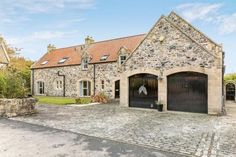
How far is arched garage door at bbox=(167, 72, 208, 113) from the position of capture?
14203 mm

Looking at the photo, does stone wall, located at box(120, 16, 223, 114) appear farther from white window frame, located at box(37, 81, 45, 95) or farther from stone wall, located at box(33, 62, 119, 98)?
white window frame, located at box(37, 81, 45, 95)

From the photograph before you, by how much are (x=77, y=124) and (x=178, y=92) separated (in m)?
7.84

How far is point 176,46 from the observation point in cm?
1505

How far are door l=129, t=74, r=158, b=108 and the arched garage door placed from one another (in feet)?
4.31

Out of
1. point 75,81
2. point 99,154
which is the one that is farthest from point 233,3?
point 75,81

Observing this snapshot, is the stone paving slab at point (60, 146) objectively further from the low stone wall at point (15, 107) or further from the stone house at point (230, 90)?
the stone house at point (230, 90)

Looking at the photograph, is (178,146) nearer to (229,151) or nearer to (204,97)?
(229,151)

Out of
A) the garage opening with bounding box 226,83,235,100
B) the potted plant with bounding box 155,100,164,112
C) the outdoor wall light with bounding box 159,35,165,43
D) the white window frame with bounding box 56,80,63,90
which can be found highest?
the outdoor wall light with bounding box 159,35,165,43

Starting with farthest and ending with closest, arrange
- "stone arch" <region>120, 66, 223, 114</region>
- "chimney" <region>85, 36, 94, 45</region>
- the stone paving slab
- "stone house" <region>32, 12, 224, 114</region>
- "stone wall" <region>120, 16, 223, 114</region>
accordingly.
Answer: "chimney" <region>85, 36, 94, 45</region> → "stone house" <region>32, 12, 224, 114</region> → "stone wall" <region>120, 16, 223, 114</region> → "stone arch" <region>120, 66, 223, 114</region> → the stone paving slab

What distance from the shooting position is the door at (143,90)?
1646 centimetres

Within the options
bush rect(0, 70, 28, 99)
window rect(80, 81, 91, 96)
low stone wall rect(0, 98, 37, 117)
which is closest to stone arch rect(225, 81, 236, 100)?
window rect(80, 81, 91, 96)

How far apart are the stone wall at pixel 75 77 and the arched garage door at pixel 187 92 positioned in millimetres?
8386

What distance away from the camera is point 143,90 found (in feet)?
55.8

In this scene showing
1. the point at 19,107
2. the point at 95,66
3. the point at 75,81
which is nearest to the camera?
the point at 19,107
